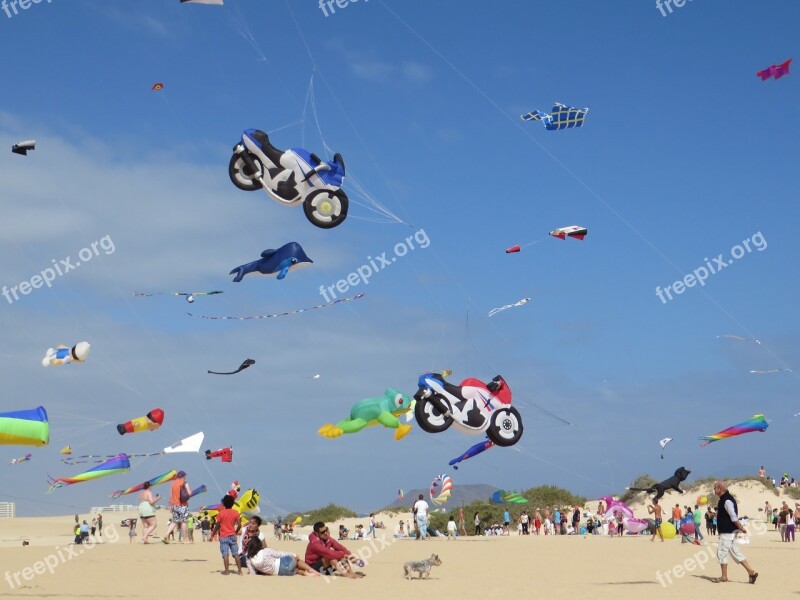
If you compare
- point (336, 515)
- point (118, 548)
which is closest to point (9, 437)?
point (118, 548)

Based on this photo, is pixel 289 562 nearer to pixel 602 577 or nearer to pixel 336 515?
pixel 602 577

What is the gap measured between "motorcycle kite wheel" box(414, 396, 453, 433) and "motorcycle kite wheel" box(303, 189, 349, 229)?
A: 3.75 meters

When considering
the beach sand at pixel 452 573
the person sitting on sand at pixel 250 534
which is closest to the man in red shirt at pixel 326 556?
the beach sand at pixel 452 573

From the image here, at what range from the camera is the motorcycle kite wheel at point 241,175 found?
55.7ft

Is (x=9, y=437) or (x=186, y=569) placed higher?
(x=9, y=437)

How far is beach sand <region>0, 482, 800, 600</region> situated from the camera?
477 inches

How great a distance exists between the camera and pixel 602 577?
555 inches

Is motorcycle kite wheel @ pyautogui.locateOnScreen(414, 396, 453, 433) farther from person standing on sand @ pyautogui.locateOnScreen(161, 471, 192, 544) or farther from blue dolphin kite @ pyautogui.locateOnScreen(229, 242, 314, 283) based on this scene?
person standing on sand @ pyautogui.locateOnScreen(161, 471, 192, 544)

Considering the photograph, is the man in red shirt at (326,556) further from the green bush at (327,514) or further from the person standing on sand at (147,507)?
the green bush at (327,514)

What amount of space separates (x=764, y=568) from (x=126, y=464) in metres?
12.7

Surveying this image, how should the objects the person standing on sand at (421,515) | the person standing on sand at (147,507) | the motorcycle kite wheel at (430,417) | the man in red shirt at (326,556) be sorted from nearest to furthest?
the man in red shirt at (326,556)
the motorcycle kite wheel at (430,417)
the person standing on sand at (147,507)
the person standing on sand at (421,515)

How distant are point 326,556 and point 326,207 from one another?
614 centimetres

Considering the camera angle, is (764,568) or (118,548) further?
(118,548)

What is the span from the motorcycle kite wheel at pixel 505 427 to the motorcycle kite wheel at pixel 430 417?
0.81 metres
